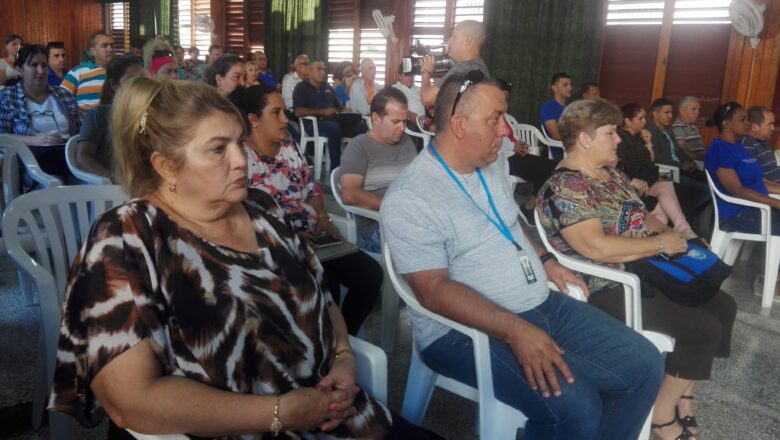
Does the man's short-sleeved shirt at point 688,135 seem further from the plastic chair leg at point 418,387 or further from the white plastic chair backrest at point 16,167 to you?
the white plastic chair backrest at point 16,167

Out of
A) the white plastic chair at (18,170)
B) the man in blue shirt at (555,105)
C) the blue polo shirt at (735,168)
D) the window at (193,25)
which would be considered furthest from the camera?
the window at (193,25)

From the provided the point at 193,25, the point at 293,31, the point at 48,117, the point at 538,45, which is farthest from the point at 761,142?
the point at 193,25

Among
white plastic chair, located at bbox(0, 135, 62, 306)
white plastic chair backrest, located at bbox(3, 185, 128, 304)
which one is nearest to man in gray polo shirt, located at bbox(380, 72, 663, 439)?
white plastic chair backrest, located at bbox(3, 185, 128, 304)

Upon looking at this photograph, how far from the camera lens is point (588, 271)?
1995mm

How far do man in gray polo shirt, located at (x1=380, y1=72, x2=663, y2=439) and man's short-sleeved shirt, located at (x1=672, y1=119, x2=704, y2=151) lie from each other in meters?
4.28

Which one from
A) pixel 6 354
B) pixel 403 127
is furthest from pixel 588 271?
pixel 6 354

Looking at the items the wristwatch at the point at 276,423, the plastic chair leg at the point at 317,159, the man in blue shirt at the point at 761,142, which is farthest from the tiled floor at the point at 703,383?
the plastic chair leg at the point at 317,159

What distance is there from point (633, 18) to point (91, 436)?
5951 mm

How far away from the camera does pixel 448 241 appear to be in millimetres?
1568

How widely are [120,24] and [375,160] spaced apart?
1233 centimetres

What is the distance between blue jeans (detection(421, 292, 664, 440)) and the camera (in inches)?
54.5

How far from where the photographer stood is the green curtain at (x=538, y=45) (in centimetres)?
616

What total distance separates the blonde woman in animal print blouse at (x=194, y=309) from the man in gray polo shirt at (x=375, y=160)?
1.42 meters

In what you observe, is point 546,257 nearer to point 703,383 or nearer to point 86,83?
point 703,383
